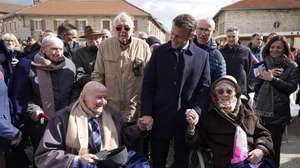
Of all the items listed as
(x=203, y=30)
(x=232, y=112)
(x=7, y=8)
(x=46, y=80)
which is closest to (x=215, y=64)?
(x=203, y=30)

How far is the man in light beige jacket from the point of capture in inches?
121

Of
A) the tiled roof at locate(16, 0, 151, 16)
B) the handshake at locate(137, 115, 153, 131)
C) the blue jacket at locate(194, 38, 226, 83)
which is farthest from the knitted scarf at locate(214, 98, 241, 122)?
the tiled roof at locate(16, 0, 151, 16)

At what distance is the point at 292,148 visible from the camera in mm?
4918

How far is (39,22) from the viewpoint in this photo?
45688 millimetres

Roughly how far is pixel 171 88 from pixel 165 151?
668mm

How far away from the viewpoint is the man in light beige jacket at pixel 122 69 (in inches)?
121

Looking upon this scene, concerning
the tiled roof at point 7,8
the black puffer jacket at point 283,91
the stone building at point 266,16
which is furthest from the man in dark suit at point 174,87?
the tiled roof at point 7,8

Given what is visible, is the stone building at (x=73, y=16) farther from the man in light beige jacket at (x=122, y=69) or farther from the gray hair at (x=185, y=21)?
the gray hair at (x=185, y=21)

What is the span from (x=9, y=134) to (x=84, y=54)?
136 centimetres

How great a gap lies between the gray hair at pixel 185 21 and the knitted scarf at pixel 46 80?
48.9 inches

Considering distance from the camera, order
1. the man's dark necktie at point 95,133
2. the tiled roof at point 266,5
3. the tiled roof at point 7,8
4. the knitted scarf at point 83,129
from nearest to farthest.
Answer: the knitted scarf at point 83,129, the man's dark necktie at point 95,133, the tiled roof at point 266,5, the tiled roof at point 7,8

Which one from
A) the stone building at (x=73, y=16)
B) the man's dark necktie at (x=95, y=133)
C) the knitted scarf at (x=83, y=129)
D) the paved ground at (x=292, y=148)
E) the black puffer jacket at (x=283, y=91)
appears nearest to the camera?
the knitted scarf at (x=83, y=129)

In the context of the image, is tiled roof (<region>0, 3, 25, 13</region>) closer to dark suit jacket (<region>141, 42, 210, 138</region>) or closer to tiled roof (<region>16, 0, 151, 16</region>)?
tiled roof (<region>16, 0, 151, 16</region>)

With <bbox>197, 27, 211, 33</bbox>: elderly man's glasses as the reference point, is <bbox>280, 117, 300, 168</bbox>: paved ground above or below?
below
